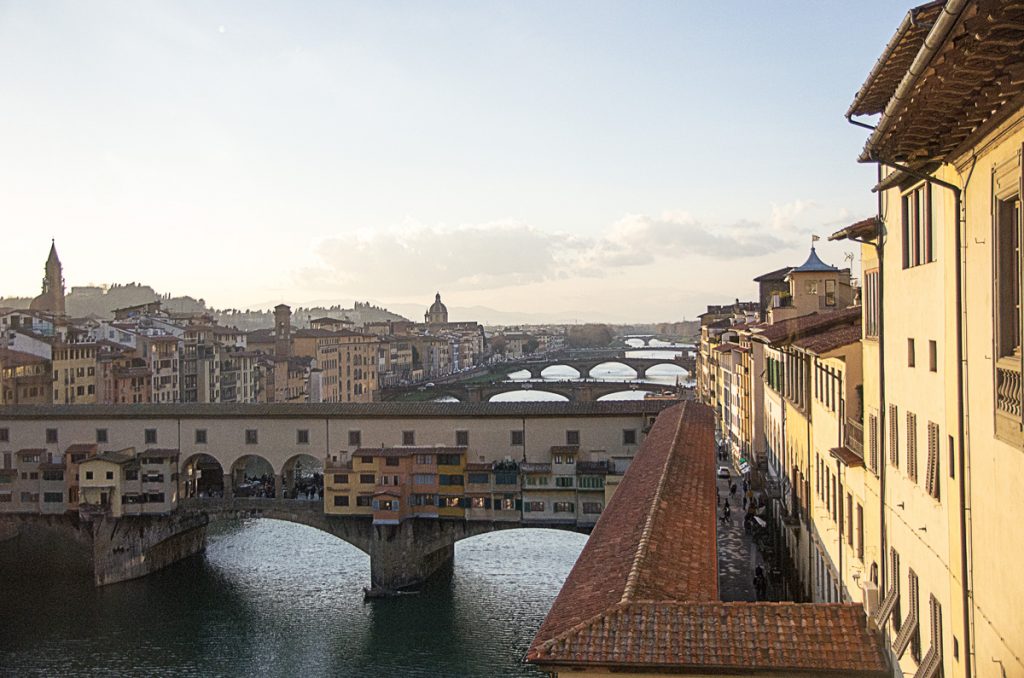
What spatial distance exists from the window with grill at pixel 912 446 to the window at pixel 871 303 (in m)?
1.54

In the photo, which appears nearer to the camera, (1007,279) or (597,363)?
(1007,279)

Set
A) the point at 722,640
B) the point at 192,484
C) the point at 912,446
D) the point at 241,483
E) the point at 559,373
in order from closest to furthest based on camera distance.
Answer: the point at 912,446
the point at 722,640
the point at 192,484
the point at 241,483
the point at 559,373

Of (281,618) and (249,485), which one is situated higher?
(249,485)

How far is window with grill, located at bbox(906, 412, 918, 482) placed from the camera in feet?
24.8

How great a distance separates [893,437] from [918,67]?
4739 mm

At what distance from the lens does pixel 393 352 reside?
9975 cm

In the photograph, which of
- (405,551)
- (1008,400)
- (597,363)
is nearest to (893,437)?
(1008,400)

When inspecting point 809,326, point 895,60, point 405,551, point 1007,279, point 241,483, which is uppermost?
point 895,60

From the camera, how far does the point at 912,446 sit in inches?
304

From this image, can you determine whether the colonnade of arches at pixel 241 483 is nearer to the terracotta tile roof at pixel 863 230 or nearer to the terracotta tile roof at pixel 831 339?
the terracotta tile roof at pixel 831 339

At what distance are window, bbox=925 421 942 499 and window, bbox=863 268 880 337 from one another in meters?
2.25

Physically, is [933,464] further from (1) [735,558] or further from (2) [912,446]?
(1) [735,558]

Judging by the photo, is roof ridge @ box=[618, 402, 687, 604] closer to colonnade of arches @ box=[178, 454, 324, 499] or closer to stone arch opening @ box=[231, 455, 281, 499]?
colonnade of arches @ box=[178, 454, 324, 499]

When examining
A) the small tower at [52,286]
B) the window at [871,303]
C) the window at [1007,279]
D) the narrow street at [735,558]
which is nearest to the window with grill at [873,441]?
the window at [871,303]
